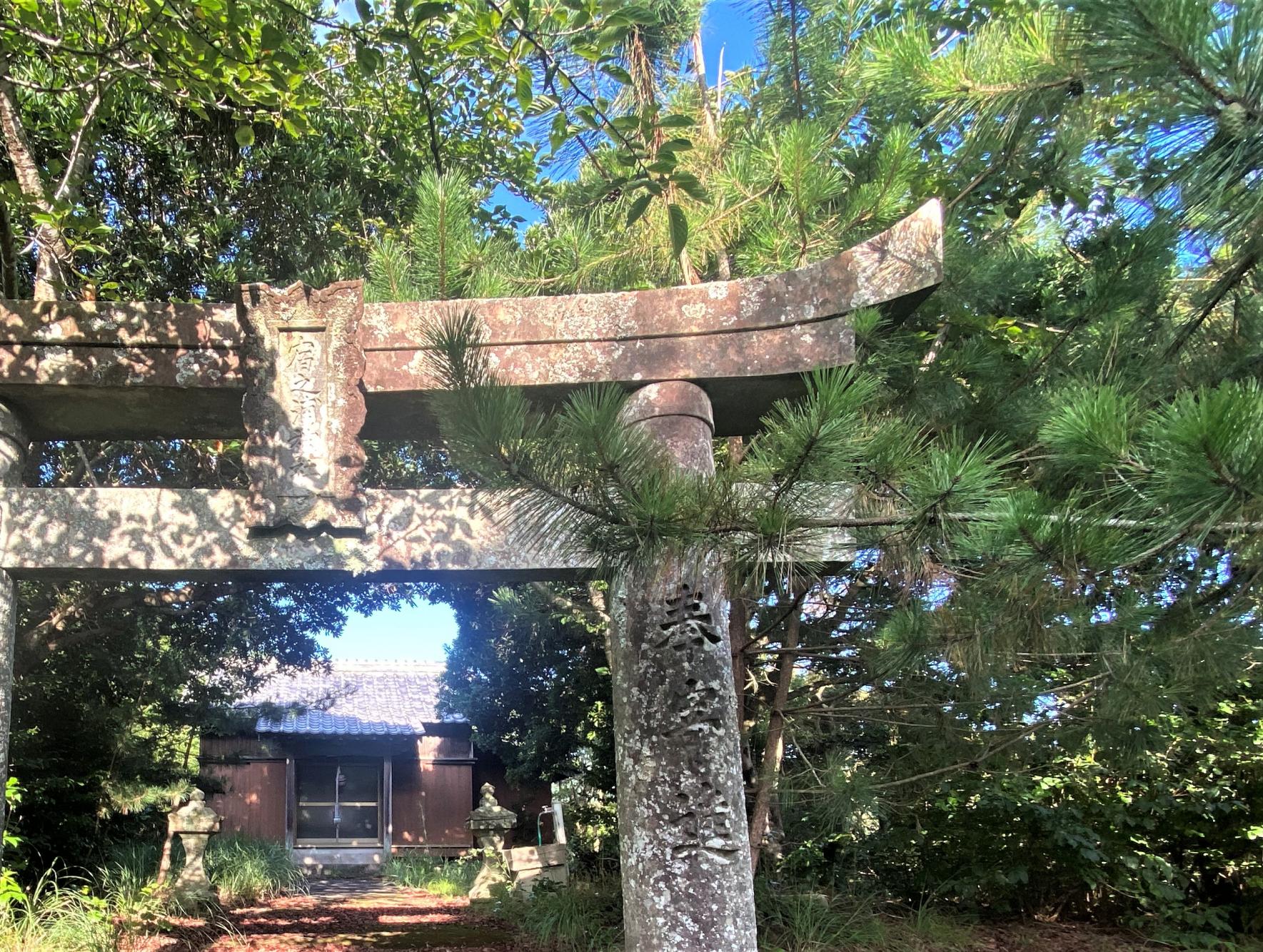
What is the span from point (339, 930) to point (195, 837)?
6.71 feet

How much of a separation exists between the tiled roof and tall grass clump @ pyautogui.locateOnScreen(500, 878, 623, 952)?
25.3 ft

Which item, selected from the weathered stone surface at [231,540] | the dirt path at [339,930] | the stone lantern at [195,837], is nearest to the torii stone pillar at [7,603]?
the weathered stone surface at [231,540]

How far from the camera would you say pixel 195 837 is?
720cm

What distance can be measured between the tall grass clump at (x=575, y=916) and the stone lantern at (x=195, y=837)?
2.36 m

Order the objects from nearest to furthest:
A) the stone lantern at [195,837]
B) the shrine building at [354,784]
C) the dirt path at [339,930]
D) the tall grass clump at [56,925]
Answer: the tall grass clump at [56,925]
the dirt path at [339,930]
the stone lantern at [195,837]
the shrine building at [354,784]

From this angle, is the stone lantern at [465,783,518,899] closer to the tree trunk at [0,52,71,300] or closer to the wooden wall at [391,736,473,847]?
the wooden wall at [391,736,473,847]

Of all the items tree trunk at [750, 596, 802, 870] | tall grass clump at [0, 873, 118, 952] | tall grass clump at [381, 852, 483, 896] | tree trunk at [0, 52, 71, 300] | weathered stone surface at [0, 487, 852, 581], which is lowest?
tall grass clump at [381, 852, 483, 896]

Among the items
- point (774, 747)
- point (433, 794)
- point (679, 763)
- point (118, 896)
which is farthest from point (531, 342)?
point (433, 794)

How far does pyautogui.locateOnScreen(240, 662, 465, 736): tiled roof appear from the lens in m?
15.2

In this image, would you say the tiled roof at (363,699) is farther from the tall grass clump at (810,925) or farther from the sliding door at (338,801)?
the tall grass clump at (810,925)

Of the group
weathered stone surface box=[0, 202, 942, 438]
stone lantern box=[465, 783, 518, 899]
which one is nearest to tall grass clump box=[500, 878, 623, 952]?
stone lantern box=[465, 783, 518, 899]

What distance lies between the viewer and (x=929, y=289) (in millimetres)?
2893

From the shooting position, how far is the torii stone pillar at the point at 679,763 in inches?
105

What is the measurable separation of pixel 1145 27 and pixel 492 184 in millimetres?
5686
